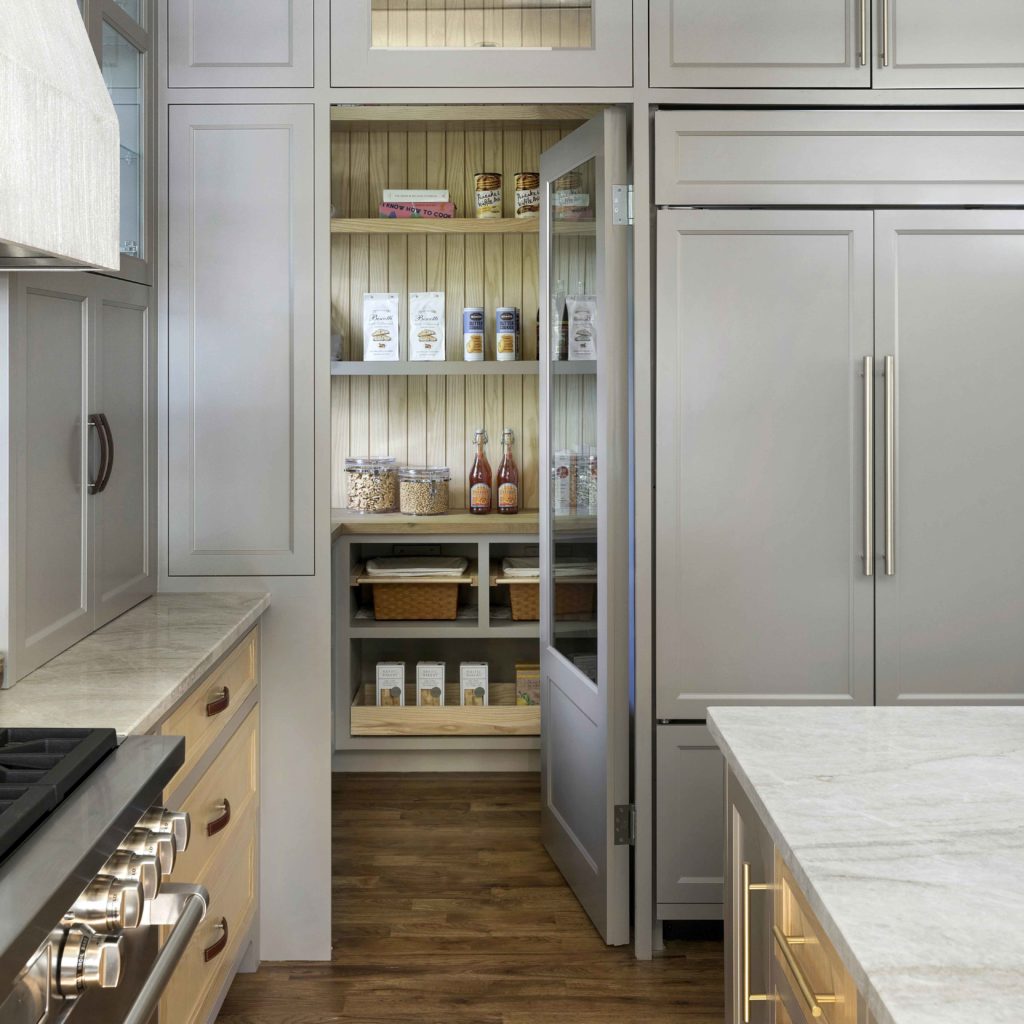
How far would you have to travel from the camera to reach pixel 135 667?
6.01 ft

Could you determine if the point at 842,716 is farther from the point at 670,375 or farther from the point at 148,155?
the point at 148,155

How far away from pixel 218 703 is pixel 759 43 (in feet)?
6.43

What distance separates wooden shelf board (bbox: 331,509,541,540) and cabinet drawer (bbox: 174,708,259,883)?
1193 millimetres

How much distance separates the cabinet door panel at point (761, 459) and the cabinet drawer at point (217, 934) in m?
1.04

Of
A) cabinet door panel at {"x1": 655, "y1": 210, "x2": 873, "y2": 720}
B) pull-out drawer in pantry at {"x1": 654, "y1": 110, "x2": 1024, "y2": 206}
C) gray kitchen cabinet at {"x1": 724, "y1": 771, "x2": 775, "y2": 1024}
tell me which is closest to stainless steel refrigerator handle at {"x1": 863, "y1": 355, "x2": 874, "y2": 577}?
cabinet door panel at {"x1": 655, "y1": 210, "x2": 873, "y2": 720}

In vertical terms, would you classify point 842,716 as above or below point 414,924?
above

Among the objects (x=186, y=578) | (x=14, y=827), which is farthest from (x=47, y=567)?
(x=14, y=827)

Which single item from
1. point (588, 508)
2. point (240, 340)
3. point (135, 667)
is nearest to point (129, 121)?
point (240, 340)

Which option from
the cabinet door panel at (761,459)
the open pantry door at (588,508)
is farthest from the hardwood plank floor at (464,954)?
the cabinet door panel at (761,459)

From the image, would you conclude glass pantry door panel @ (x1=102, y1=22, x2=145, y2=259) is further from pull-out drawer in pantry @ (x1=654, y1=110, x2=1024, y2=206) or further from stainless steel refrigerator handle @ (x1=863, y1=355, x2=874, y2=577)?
stainless steel refrigerator handle @ (x1=863, y1=355, x2=874, y2=577)

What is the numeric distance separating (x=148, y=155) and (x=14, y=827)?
1808mm

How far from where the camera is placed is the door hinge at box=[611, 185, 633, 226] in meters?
2.51

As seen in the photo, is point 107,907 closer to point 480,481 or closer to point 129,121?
point 129,121

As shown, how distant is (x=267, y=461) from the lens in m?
2.54
